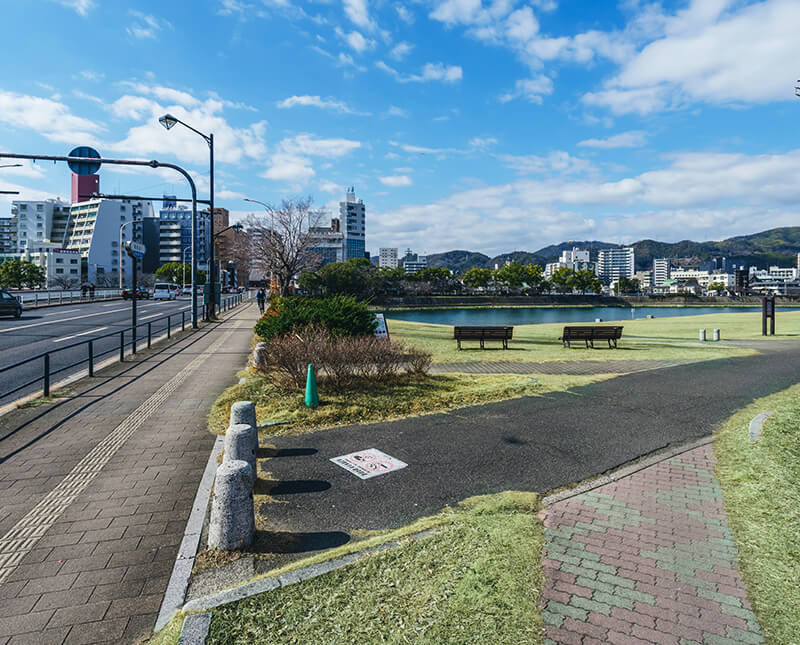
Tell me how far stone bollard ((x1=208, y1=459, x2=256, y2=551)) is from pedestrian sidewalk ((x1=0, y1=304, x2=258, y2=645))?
0.41 m

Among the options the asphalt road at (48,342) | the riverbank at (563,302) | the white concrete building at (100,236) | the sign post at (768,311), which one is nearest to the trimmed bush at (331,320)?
the asphalt road at (48,342)

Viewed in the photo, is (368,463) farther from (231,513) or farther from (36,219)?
(36,219)

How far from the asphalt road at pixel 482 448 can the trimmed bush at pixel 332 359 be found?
0.65m

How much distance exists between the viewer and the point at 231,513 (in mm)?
4004

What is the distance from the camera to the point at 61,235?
129375 mm

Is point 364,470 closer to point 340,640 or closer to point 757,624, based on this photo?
point 340,640

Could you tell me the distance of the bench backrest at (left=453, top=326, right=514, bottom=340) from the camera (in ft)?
59.6

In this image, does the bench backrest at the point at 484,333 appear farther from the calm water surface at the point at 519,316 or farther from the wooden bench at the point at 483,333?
the calm water surface at the point at 519,316

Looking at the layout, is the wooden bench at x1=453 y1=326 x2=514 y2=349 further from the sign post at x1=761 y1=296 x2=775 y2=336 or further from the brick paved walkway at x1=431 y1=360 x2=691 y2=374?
the sign post at x1=761 y1=296 x2=775 y2=336

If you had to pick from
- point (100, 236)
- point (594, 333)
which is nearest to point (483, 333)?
point (594, 333)

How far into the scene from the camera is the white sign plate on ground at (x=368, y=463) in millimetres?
5727

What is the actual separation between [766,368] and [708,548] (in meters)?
11.8

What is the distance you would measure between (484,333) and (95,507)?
14850 mm

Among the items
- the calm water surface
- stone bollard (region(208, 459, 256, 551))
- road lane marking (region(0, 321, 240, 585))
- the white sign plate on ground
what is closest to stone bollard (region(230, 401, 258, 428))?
the white sign plate on ground
